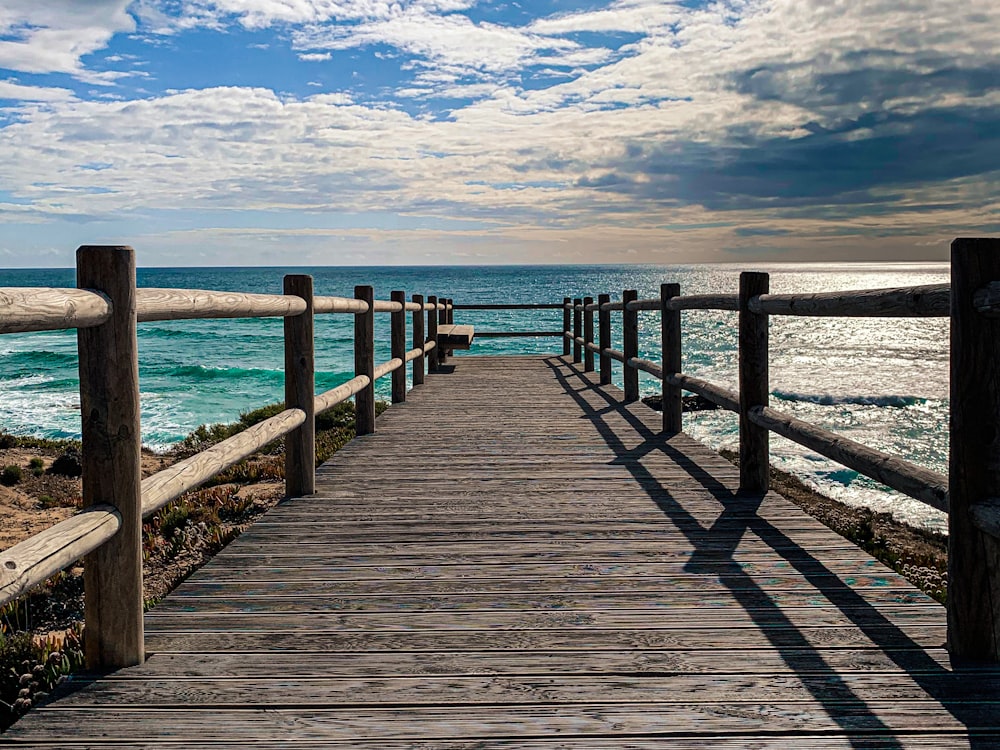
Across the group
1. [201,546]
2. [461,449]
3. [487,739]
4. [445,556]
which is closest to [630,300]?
[461,449]

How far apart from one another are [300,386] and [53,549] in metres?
2.48

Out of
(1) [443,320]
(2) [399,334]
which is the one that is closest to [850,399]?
(1) [443,320]

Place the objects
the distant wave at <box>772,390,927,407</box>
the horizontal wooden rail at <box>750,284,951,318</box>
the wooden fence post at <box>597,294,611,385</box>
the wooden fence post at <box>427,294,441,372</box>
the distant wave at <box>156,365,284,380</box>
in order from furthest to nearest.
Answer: the distant wave at <box>156,365,284,380</box>
the distant wave at <box>772,390,927,407</box>
the wooden fence post at <box>427,294,441,372</box>
the wooden fence post at <box>597,294,611,385</box>
the horizontal wooden rail at <box>750,284,951,318</box>

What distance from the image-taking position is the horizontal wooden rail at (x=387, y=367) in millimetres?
6840

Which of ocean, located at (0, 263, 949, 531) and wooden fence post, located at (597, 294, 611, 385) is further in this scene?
ocean, located at (0, 263, 949, 531)

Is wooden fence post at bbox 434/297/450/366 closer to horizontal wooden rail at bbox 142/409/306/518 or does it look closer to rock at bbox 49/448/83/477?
rock at bbox 49/448/83/477

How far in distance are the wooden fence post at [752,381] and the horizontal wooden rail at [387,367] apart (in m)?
3.08

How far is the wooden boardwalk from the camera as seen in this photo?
2.02 meters

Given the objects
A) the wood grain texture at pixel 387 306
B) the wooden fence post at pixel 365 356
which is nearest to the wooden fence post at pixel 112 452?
the wooden fence post at pixel 365 356

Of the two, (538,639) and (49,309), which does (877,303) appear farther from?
(49,309)

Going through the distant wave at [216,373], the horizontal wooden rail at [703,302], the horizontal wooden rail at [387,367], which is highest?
the horizontal wooden rail at [703,302]

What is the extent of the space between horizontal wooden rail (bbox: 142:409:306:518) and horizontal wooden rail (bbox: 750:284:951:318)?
94.6 inches

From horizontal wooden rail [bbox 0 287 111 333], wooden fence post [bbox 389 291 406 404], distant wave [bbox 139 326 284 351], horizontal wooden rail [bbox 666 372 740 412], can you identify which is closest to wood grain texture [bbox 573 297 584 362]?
wooden fence post [bbox 389 291 406 404]

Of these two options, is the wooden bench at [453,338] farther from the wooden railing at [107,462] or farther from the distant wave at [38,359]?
the distant wave at [38,359]
